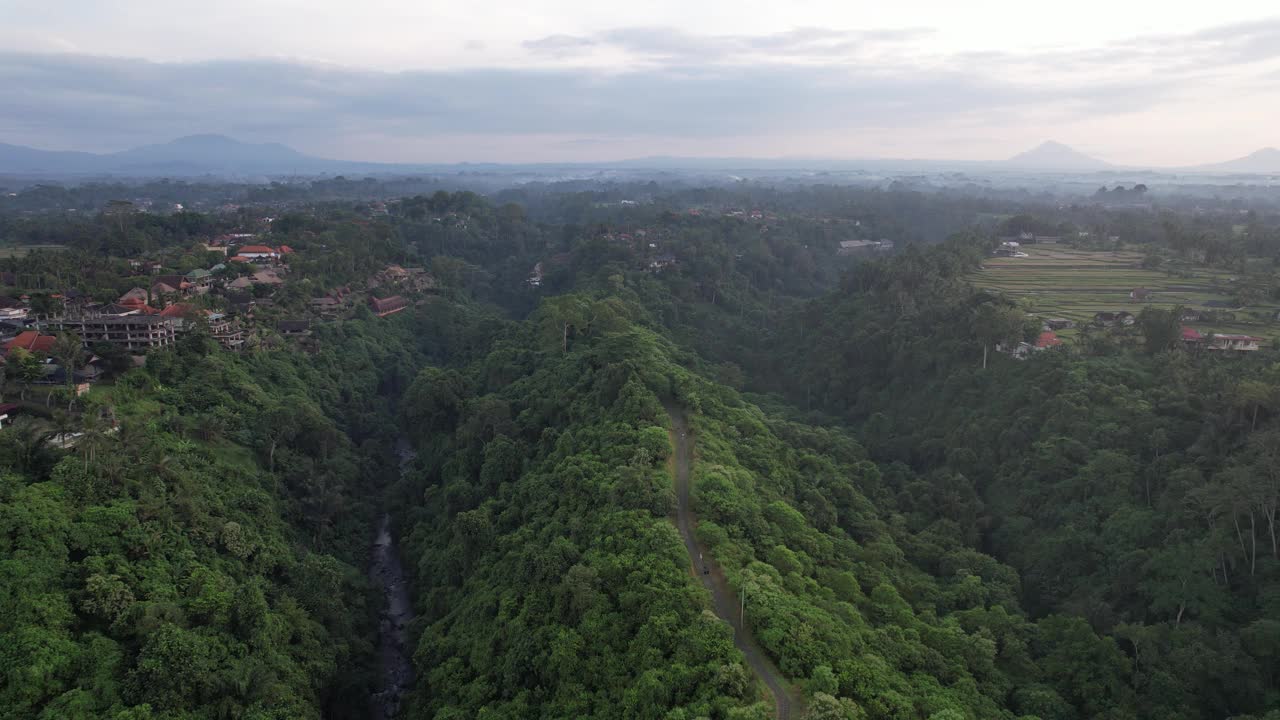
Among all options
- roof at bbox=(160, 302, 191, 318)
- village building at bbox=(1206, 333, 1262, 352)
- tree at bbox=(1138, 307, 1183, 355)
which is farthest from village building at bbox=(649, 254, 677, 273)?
village building at bbox=(1206, 333, 1262, 352)

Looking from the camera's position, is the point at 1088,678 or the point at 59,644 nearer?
the point at 59,644

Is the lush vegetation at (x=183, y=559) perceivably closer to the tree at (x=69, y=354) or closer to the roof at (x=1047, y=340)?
the tree at (x=69, y=354)

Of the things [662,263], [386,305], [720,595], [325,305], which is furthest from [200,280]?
[720,595]

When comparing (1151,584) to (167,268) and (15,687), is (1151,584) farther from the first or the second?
(167,268)

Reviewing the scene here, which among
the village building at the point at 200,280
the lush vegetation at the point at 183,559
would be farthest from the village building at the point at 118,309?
the lush vegetation at the point at 183,559

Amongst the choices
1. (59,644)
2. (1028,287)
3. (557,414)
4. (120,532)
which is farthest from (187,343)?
(1028,287)

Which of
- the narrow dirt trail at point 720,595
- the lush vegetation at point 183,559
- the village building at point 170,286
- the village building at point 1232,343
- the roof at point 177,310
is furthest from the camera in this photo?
the village building at point 170,286
